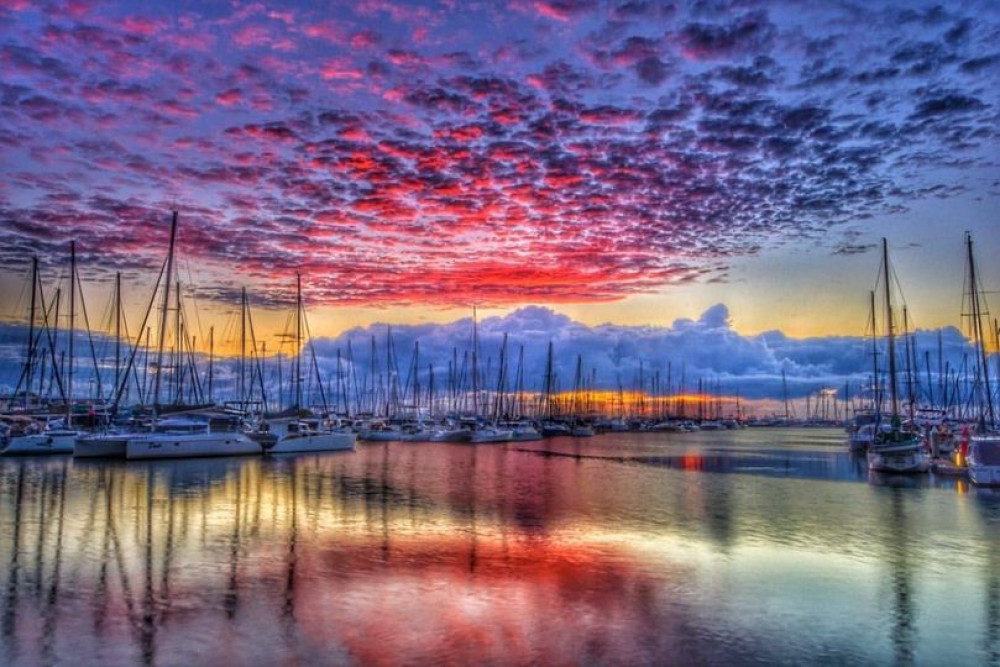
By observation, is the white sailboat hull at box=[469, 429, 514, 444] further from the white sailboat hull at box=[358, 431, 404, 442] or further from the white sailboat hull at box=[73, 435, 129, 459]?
the white sailboat hull at box=[73, 435, 129, 459]

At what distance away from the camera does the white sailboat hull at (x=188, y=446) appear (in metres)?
56.0

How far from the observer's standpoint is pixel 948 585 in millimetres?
18453

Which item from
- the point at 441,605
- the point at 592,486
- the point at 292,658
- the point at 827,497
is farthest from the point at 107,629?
the point at 827,497

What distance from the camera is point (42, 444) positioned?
62.4 meters

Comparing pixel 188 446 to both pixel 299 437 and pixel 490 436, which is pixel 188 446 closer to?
pixel 299 437

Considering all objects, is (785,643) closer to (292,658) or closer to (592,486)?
(292,658)

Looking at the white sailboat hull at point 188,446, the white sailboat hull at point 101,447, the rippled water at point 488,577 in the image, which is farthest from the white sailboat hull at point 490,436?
the rippled water at point 488,577

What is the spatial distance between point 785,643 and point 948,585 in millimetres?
7465

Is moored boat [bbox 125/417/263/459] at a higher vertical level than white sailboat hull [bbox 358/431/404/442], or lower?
higher

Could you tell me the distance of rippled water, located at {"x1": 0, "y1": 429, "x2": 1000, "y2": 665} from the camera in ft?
43.7

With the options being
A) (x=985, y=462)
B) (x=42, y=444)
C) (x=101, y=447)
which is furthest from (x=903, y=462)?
(x=42, y=444)

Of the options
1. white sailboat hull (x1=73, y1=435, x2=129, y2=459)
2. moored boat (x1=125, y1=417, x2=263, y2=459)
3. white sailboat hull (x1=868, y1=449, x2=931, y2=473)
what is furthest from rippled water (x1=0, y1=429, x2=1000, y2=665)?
white sailboat hull (x1=73, y1=435, x2=129, y2=459)

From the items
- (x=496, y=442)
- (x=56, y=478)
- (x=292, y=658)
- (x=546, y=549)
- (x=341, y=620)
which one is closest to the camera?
(x=292, y=658)

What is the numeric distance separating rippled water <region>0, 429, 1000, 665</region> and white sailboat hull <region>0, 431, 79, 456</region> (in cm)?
2908
